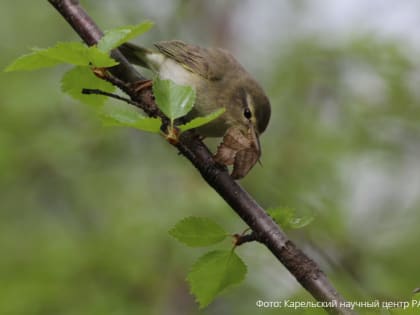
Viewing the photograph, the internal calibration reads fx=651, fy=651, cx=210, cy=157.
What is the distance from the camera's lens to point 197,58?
13.5ft

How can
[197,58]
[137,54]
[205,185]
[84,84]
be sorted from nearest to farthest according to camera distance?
1. [84,84]
2. [137,54]
3. [197,58]
4. [205,185]

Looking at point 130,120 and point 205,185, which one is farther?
point 205,185

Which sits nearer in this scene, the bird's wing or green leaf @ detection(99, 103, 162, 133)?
green leaf @ detection(99, 103, 162, 133)

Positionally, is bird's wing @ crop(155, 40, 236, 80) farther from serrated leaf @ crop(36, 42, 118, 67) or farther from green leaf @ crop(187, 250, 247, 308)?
green leaf @ crop(187, 250, 247, 308)

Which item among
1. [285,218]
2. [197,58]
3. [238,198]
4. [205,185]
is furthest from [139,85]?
[205,185]

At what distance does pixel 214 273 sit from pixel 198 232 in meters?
0.13

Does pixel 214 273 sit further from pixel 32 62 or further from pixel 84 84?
pixel 32 62

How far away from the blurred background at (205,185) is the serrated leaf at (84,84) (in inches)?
70.7

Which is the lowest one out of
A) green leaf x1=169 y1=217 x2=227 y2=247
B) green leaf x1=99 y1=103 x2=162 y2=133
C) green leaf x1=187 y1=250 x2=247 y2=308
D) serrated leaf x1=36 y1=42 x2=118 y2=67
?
green leaf x1=187 y1=250 x2=247 y2=308

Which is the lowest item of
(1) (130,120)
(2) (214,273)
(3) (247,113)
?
(2) (214,273)

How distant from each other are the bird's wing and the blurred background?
0.75 metres

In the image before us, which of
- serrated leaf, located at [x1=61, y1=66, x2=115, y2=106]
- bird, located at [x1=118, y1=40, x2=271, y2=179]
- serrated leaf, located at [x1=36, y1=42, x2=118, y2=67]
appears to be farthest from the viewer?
bird, located at [x1=118, y1=40, x2=271, y2=179]

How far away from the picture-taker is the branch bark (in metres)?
1.71

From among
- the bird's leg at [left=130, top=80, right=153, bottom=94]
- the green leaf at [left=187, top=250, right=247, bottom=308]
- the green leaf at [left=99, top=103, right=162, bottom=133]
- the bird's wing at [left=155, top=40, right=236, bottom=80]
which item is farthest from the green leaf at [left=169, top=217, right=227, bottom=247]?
the bird's wing at [left=155, top=40, right=236, bottom=80]
